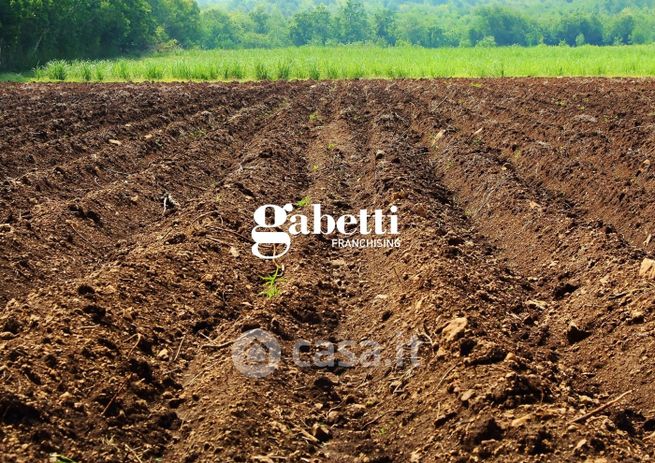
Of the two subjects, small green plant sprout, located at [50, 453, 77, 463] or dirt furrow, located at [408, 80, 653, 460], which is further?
dirt furrow, located at [408, 80, 653, 460]

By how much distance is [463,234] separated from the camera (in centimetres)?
1025

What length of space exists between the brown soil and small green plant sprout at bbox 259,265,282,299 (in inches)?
4.9

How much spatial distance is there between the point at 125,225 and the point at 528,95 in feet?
48.9

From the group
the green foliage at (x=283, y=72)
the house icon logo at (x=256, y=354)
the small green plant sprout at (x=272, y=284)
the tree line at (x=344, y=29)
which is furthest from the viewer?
the tree line at (x=344, y=29)

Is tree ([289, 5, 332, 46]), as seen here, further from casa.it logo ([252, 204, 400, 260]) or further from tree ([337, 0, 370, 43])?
casa.it logo ([252, 204, 400, 260])

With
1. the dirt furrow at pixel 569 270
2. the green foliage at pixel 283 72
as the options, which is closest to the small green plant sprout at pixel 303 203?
the dirt furrow at pixel 569 270

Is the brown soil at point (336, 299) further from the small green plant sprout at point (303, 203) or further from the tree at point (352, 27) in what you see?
the tree at point (352, 27)

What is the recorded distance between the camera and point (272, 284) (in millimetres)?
8203

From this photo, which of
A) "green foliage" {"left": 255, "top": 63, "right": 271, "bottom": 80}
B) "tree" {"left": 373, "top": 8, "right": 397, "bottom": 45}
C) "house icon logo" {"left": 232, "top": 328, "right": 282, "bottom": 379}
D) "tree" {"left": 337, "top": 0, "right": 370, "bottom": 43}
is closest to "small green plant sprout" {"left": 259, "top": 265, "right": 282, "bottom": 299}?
"house icon logo" {"left": 232, "top": 328, "right": 282, "bottom": 379}

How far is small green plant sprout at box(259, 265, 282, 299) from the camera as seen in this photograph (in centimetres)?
777

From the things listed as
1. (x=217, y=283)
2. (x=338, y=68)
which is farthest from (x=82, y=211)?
(x=338, y=68)
